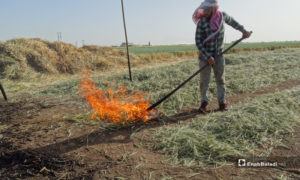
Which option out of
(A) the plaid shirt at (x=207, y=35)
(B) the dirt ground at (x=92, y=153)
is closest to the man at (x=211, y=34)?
(A) the plaid shirt at (x=207, y=35)

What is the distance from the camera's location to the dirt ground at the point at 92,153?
7.71 feet

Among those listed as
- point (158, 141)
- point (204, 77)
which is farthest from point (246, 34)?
point (158, 141)

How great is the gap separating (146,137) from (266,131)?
1816 mm

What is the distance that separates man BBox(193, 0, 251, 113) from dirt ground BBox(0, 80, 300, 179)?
35.3 inches

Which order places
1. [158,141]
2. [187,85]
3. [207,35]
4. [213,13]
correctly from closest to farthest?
1. [158,141]
2. [213,13]
3. [207,35]
4. [187,85]

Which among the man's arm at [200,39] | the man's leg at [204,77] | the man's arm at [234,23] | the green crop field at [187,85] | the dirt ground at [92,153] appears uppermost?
the man's arm at [234,23]

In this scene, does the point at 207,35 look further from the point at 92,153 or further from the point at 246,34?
the point at 92,153

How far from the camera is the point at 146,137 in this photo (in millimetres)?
3287

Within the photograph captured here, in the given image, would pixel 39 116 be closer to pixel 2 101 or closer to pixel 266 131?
pixel 2 101

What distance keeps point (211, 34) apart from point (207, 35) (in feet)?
0.28

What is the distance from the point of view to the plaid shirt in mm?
3791

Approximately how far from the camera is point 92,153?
9.41ft

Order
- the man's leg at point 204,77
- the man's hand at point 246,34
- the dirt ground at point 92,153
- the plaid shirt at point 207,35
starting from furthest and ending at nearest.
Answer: the man's leg at point 204,77, the man's hand at point 246,34, the plaid shirt at point 207,35, the dirt ground at point 92,153

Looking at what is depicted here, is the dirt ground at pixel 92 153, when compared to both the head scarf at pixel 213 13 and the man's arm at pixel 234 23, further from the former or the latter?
the man's arm at pixel 234 23
